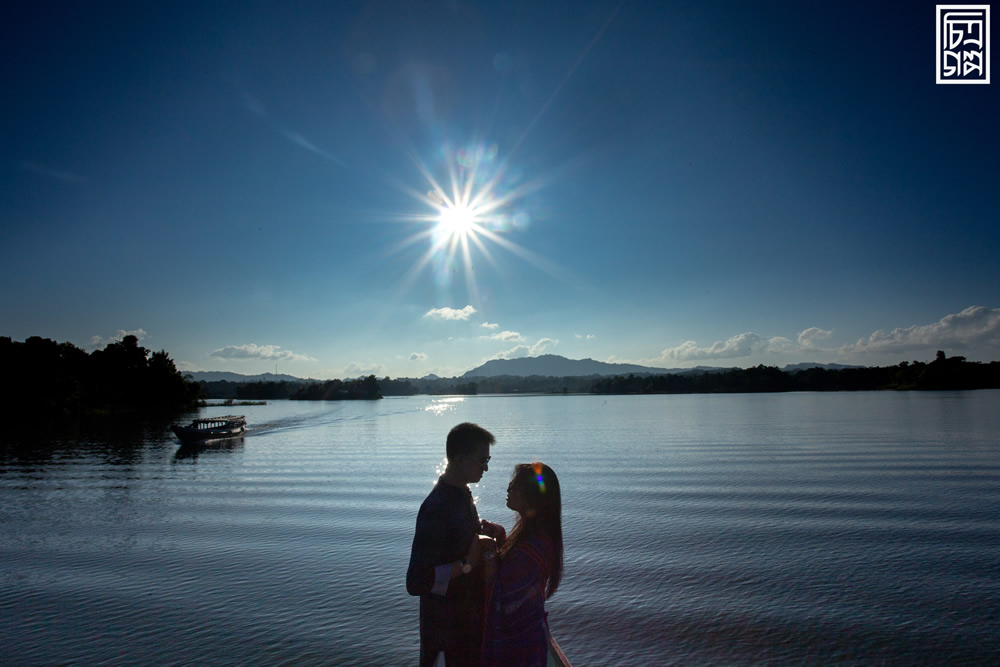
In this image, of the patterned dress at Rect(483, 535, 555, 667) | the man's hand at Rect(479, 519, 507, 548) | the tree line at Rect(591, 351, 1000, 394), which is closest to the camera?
the patterned dress at Rect(483, 535, 555, 667)

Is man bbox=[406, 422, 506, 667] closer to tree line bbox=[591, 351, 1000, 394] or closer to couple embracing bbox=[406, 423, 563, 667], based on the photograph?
couple embracing bbox=[406, 423, 563, 667]

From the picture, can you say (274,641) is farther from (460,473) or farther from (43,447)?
(43,447)

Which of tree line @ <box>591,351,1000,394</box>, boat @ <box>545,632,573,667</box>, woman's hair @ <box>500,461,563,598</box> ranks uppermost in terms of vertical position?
woman's hair @ <box>500,461,563,598</box>

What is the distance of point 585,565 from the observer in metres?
11.0

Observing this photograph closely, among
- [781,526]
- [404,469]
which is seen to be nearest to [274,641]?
[781,526]

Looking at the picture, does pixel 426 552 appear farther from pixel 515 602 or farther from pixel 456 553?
pixel 515 602

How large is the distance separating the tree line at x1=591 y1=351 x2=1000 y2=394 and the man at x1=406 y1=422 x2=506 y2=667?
7949 inches

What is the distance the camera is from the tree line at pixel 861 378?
162 metres

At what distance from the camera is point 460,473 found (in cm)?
366

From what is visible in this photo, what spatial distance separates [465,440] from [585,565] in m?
8.55

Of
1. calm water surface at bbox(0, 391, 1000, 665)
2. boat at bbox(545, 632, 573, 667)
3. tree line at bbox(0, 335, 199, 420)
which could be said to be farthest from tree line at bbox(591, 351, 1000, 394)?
boat at bbox(545, 632, 573, 667)

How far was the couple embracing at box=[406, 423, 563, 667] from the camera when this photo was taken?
3.52 meters

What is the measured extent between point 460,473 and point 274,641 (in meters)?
6.00

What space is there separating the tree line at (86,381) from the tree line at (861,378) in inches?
6232
